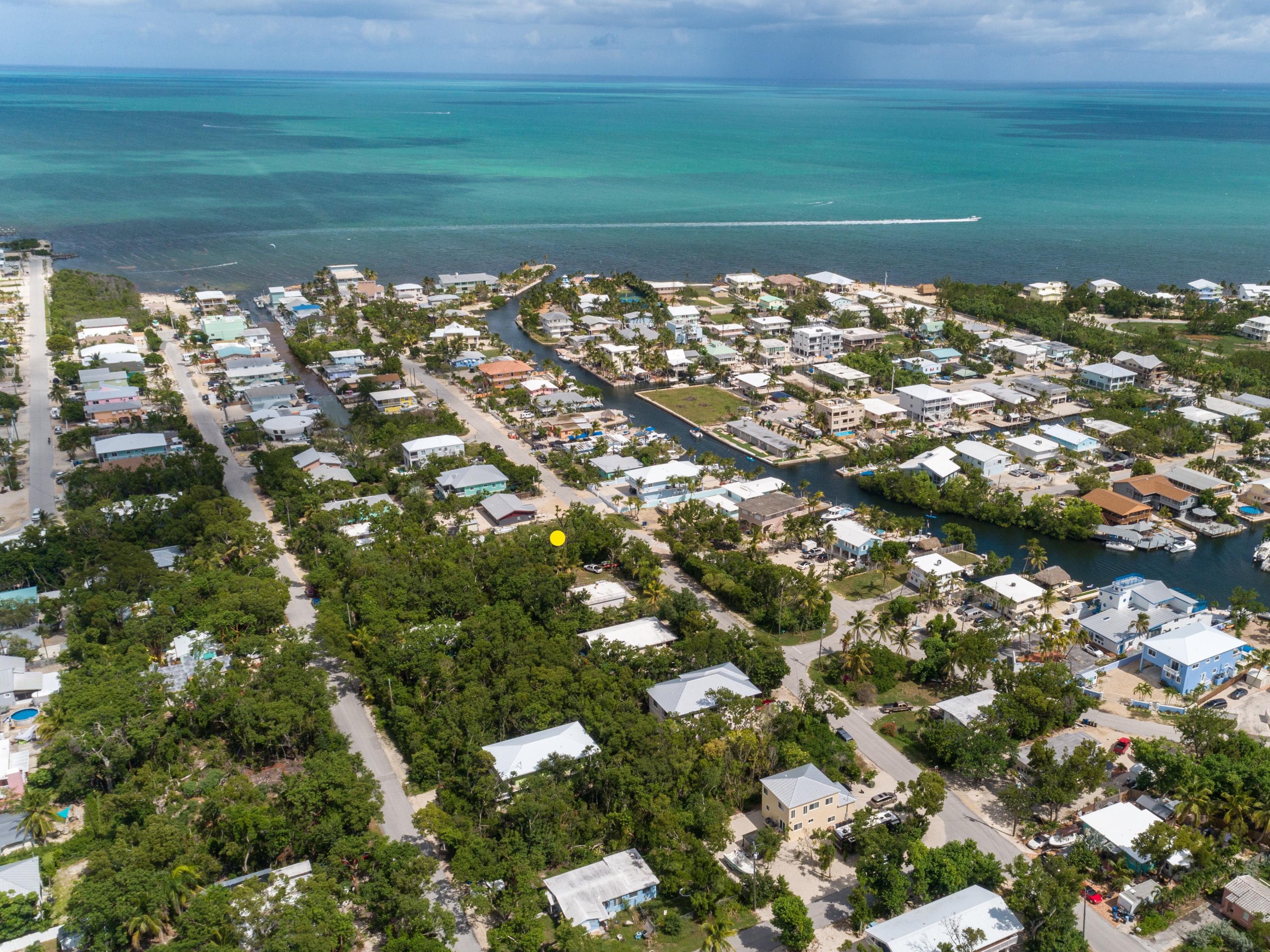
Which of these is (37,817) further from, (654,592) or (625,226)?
(625,226)

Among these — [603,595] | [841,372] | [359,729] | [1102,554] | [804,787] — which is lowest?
[359,729]

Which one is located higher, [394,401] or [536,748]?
[394,401]

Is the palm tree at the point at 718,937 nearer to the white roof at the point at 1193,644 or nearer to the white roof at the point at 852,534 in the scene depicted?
the white roof at the point at 1193,644

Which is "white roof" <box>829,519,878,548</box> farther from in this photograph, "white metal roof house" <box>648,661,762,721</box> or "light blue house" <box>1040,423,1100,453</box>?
"light blue house" <box>1040,423,1100,453</box>

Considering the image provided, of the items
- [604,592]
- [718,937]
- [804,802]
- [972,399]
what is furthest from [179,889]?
[972,399]

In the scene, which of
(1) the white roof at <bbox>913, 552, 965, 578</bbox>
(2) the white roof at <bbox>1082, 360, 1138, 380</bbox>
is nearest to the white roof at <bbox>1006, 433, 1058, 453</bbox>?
(2) the white roof at <bbox>1082, 360, 1138, 380</bbox>

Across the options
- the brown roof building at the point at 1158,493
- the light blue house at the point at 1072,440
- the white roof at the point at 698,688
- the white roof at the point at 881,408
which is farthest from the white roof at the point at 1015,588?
the white roof at the point at 881,408
